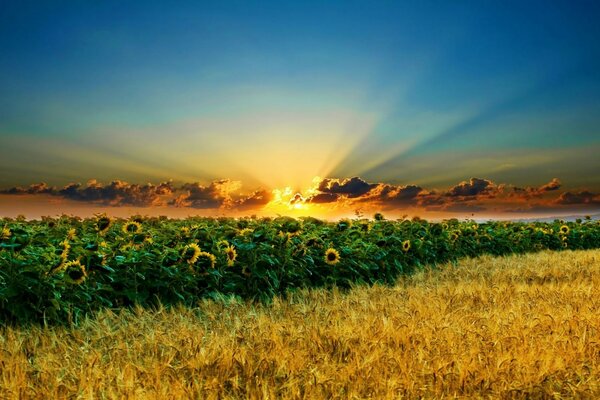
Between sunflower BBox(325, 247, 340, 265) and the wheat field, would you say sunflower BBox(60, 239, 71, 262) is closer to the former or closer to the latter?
the wheat field

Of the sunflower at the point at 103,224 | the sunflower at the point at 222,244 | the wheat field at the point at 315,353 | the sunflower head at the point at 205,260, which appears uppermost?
the sunflower at the point at 103,224

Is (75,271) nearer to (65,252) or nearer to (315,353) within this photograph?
(65,252)

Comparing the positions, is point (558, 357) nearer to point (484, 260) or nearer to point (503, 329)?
point (503, 329)

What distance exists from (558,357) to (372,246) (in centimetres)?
452

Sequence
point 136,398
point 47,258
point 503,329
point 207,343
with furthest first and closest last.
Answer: point 47,258, point 503,329, point 207,343, point 136,398

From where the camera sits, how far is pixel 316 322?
479 centimetres

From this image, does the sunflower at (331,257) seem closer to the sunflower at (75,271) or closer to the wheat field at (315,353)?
the wheat field at (315,353)

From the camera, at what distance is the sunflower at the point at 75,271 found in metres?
5.26

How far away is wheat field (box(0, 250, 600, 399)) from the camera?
3.44 meters

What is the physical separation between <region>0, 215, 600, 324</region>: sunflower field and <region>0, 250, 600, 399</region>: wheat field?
12.5 inches

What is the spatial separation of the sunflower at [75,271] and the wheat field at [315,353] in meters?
0.39

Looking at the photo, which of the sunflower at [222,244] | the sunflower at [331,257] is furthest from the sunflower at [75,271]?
the sunflower at [331,257]

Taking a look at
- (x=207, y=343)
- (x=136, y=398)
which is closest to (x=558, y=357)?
(x=207, y=343)

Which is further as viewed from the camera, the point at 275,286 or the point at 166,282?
the point at 275,286
